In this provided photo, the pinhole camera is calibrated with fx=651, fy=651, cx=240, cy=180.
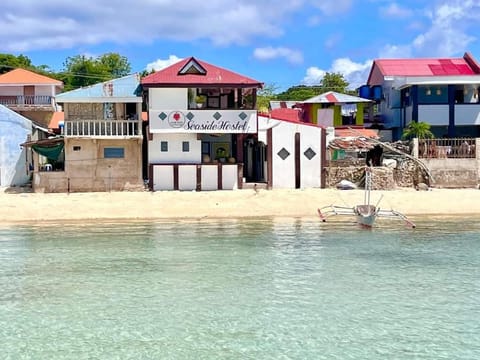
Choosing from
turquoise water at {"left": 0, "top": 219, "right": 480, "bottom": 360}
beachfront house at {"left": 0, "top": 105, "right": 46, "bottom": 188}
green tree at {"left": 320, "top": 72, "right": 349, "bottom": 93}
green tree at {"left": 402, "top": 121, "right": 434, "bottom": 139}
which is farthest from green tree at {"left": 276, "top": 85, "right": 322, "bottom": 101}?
turquoise water at {"left": 0, "top": 219, "right": 480, "bottom": 360}

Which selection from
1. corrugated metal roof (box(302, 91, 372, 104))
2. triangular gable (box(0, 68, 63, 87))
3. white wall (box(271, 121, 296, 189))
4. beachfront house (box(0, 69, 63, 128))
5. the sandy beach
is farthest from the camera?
triangular gable (box(0, 68, 63, 87))

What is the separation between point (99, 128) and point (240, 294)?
18956 mm

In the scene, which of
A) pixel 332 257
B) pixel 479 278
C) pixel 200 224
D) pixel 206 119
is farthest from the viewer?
pixel 206 119

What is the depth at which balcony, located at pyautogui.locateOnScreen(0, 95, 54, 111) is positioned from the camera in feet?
143

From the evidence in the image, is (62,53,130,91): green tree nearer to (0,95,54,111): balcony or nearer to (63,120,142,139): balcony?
(0,95,54,111): balcony

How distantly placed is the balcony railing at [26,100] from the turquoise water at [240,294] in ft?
69.2

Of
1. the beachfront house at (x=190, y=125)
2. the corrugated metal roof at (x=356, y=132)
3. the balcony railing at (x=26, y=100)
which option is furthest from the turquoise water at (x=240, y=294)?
the balcony railing at (x=26, y=100)

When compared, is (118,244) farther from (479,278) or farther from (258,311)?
(479,278)

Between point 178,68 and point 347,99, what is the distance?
1257 centimetres

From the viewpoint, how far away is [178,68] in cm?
3269

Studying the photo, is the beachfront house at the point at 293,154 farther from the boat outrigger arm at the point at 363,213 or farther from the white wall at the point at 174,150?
the boat outrigger arm at the point at 363,213

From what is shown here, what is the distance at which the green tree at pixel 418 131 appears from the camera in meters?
34.8

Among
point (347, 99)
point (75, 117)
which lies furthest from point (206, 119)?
point (347, 99)

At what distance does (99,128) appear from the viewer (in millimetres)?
31969
